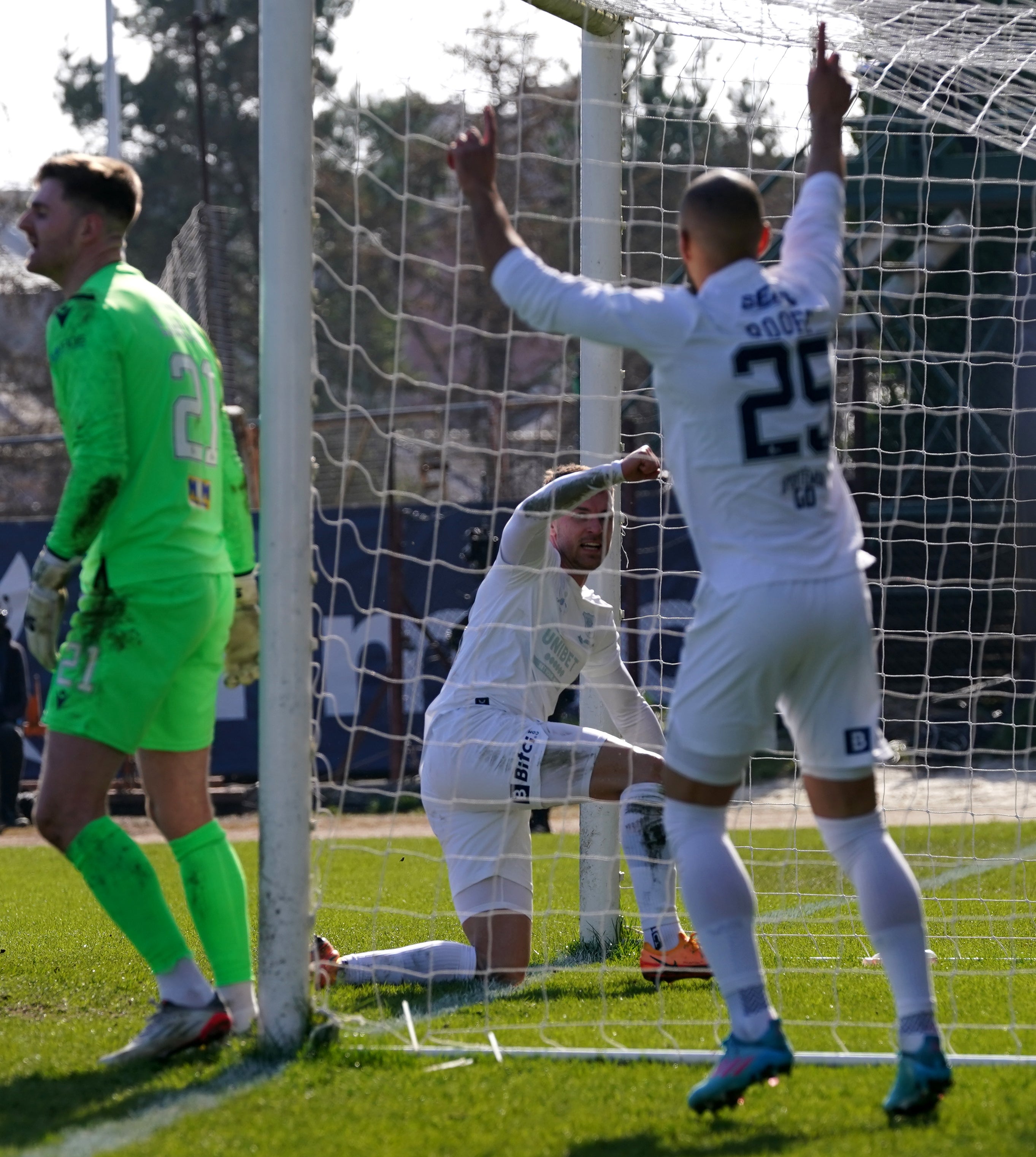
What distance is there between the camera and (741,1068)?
295 centimetres

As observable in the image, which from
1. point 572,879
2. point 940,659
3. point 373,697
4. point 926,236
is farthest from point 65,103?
point 926,236

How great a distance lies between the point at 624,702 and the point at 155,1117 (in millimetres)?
2624

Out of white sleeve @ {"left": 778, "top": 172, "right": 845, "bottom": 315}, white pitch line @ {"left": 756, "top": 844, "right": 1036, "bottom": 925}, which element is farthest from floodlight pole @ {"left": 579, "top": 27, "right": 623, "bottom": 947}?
white sleeve @ {"left": 778, "top": 172, "right": 845, "bottom": 315}

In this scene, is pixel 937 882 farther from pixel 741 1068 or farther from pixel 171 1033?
pixel 171 1033

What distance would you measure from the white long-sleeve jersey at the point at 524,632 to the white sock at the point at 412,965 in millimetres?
753

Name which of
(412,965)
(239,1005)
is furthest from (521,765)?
(239,1005)

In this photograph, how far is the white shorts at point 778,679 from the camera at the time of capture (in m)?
2.91

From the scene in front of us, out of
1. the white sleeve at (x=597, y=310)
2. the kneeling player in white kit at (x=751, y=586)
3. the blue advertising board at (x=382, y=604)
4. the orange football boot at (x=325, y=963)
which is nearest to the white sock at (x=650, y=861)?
the orange football boot at (x=325, y=963)

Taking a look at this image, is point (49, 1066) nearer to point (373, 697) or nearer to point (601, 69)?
point (601, 69)

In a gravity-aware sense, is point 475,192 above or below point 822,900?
above

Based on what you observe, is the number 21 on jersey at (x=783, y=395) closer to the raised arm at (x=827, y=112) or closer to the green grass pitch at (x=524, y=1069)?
the raised arm at (x=827, y=112)

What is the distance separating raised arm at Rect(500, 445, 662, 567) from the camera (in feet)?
14.0

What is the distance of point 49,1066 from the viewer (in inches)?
136

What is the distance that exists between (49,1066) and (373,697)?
985cm
